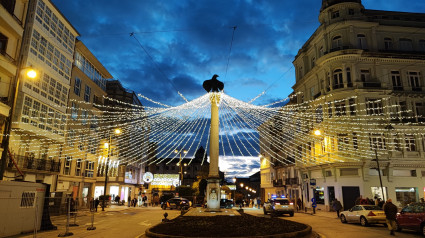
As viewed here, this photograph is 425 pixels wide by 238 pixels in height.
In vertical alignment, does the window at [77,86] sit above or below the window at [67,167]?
above

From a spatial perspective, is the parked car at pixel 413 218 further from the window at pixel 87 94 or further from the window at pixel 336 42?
the window at pixel 87 94

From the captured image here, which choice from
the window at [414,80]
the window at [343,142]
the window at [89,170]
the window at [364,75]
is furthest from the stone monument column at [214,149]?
the window at [414,80]

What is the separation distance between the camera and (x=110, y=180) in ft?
146

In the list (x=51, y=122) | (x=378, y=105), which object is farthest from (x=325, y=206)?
(x=51, y=122)

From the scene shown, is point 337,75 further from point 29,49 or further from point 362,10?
point 29,49

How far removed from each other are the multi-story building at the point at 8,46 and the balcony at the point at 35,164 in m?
2.69

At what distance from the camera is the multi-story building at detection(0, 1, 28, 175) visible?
21413 mm

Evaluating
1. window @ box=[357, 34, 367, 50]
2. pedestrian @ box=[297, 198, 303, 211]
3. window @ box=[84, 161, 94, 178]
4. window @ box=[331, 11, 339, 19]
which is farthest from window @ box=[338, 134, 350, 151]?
window @ box=[84, 161, 94, 178]

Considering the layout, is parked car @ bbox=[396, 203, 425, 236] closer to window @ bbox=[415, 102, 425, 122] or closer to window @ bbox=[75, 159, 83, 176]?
window @ bbox=[415, 102, 425, 122]

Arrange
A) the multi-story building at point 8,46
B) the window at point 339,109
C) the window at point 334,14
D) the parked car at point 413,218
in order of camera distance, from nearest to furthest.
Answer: the parked car at point 413,218 < the multi-story building at point 8,46 < the window at point 339,109 < the window at point 334,14

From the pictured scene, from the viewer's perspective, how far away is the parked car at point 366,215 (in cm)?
1688

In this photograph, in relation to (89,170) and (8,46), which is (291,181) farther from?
(8,46)

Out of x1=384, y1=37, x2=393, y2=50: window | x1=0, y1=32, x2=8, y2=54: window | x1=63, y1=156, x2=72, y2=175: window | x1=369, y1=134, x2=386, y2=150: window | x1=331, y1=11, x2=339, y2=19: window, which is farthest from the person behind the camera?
x1=331, y1=11, x2=339, y2=19: window

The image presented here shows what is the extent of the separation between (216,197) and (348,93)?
18136mm
